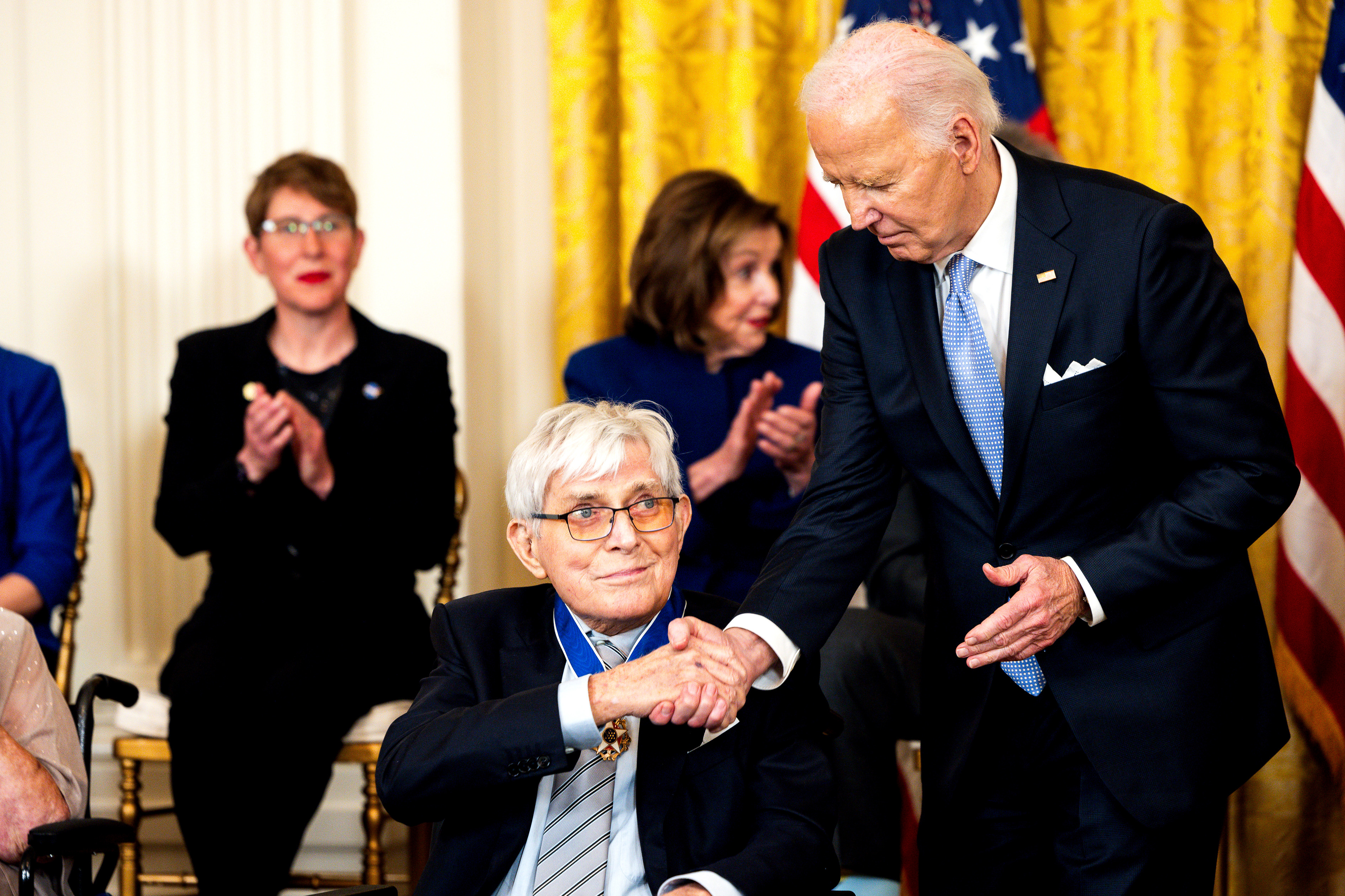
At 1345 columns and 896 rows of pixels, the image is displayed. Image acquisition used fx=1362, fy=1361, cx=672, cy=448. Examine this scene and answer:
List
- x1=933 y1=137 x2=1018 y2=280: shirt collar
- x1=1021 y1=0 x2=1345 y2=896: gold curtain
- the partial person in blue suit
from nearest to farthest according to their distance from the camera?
x1=933 y1=137 x2=1018 y2=280: shirt collar < the partial person in blue suit < x1=1021 y1=0 x2=1345 y2=896: gold curtain

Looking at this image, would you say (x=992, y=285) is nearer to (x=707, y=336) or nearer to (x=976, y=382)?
(x=976, y=382)

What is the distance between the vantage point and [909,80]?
2000 millimetres

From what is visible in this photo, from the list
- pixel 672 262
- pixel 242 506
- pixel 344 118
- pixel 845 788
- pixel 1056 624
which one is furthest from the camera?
pixel 344 118

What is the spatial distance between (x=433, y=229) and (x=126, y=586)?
1.44 meters

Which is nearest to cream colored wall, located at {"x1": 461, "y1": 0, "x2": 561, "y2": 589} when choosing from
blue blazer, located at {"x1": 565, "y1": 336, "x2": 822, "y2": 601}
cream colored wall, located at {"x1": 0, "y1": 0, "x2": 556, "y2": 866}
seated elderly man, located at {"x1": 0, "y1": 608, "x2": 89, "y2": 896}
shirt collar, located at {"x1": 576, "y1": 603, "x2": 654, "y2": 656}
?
cream colored wall, located at {"x1": 0, "y1": 0, "x2": 556, "y2": 866}

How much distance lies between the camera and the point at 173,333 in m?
4.12

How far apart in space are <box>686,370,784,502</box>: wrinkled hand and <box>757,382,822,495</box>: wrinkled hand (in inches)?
1.2

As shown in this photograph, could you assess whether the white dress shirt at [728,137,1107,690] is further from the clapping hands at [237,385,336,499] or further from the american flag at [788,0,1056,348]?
the american flag at [788,0,1056,348]

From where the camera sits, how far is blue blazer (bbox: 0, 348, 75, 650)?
345 cm

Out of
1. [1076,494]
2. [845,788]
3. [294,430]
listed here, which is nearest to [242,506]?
[294,430]

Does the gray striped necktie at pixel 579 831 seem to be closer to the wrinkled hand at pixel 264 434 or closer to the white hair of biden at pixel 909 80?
the white hair of biden at pixel 909 80

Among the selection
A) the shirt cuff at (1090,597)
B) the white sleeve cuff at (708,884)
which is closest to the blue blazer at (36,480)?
the white sleeve cuff at (708,884)

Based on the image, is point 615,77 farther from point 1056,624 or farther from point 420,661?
point 1056,624

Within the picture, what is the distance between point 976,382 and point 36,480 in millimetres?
2500
